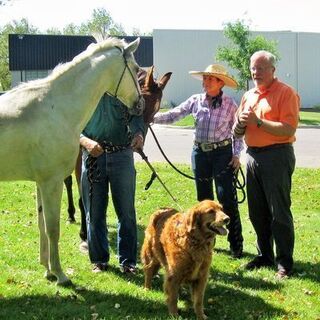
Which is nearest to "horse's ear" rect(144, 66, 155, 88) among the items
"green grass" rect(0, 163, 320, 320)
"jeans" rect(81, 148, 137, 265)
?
"jeans" rect(81, 148, 137, 265)

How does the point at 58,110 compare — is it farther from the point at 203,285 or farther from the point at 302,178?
the point at 302,178

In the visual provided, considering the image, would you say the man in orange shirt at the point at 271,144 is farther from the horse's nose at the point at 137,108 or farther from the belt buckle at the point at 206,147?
the horse's nose at the point at 137,108

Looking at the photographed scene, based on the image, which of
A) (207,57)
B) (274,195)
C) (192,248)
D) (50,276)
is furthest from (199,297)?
(207,57)

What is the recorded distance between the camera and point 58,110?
17.3 ft

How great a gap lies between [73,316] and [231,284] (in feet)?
6.41

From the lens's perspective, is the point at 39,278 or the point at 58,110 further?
the point at 39,278

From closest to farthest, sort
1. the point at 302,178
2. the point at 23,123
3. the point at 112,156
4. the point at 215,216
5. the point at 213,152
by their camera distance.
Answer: the point at 215,216 < the point at 23,123 < the point at 112,156 < the point at 213,152 < the point at 302,178

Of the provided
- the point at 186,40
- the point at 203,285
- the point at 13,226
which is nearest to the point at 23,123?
the point at 203,285

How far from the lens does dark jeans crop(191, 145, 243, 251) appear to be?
687cm

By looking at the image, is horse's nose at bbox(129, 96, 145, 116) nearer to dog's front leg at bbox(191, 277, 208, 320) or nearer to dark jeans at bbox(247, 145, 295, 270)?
dark jeans at bbox(247, 145, 295, 270)

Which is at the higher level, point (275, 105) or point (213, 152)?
point (275, 105)

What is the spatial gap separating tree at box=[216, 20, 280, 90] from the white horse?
2837 centimetres

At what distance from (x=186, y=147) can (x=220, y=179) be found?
11776mm

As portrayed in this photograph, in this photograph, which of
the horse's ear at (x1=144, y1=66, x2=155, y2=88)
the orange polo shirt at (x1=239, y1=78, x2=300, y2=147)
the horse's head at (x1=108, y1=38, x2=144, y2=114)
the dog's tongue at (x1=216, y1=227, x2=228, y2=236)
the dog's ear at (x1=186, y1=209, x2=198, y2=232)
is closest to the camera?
the dog's tongue at (x1=216, y1=227, x2=228, y2=236)
